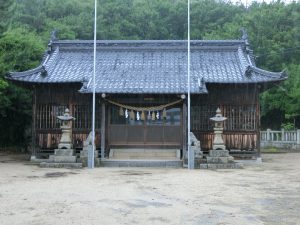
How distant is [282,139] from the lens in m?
33.4

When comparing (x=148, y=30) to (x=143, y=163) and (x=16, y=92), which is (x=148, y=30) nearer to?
(x=16, y=92)

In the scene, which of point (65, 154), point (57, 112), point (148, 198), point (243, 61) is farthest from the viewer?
point (243, 61)

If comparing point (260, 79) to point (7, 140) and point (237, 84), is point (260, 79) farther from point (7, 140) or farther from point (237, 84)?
point (7, 140)

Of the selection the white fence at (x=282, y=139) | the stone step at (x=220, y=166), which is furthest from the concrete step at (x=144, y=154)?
the white fence at (x=282, y=139)

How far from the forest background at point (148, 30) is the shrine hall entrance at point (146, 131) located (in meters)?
6.69

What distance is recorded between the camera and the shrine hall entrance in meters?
21.1

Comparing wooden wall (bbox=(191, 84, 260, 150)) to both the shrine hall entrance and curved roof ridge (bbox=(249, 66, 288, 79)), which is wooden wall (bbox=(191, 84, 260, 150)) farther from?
the shrine hall entrance

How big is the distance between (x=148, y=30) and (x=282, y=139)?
29.0 m

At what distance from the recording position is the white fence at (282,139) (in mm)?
32156

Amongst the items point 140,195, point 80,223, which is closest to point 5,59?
point 140,195

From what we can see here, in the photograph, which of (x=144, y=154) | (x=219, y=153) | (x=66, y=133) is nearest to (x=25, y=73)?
(x=66, y=133)

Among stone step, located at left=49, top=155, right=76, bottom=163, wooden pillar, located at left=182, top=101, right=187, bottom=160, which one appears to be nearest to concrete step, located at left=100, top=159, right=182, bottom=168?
wooden pillar, located at left=182, top=101, right=187, bottom=160

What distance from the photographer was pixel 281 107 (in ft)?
120

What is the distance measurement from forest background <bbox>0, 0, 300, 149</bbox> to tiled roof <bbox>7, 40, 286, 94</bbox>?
10.3 feet
